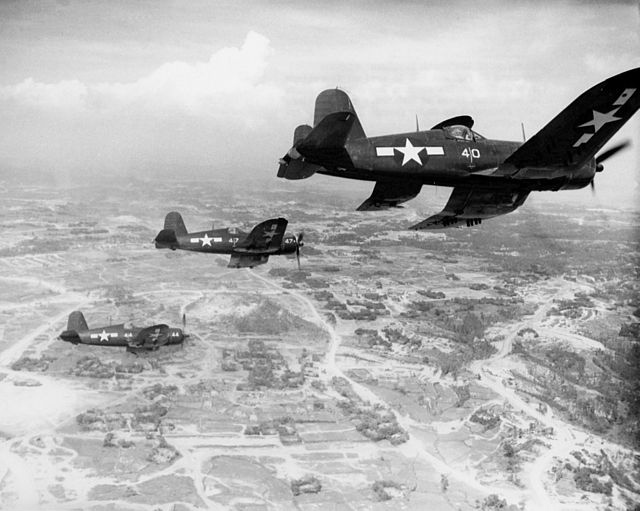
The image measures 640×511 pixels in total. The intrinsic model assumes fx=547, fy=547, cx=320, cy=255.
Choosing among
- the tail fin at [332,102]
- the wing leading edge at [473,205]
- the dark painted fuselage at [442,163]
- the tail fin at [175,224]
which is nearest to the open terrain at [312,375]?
the wing leading edge at [473,205]

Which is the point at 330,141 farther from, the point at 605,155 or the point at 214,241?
the point at 214,241

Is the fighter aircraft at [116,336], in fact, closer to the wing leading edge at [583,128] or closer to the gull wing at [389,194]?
the gull wing at [389,194]

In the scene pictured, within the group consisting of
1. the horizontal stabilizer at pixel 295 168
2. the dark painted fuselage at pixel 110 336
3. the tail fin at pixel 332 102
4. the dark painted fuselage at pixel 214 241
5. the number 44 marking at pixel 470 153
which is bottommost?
the dark painted fuselage at pixel 110 336

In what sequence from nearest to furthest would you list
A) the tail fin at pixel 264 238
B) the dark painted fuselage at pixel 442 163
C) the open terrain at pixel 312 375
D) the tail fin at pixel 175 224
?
1. the dark painted fuselage at pixel 442 163
2. the tail fin at pixel 264 238
3. the tail fin at pixel 175 224
4. the open terrain at pixel 312 375

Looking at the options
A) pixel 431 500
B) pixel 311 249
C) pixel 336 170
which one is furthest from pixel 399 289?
Answer: pixel 336 170

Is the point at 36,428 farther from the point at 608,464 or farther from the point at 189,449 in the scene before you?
the point at 608,464

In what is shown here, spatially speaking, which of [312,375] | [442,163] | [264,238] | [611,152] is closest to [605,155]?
[611,152]

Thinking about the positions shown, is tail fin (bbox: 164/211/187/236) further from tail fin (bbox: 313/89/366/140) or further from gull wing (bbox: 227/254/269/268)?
tail fin (bbox: 313/89/366/140)
